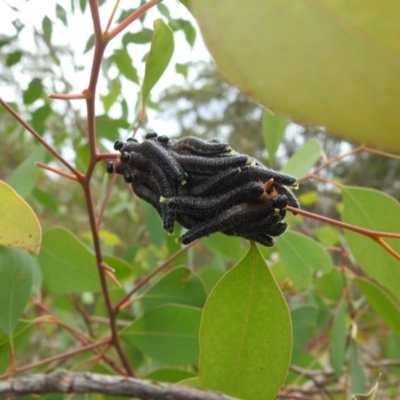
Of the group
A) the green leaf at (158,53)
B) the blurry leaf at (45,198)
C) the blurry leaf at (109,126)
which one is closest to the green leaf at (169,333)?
the green leaf at (158,53)

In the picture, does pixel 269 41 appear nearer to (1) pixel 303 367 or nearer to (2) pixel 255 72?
(2) pixel 255 72

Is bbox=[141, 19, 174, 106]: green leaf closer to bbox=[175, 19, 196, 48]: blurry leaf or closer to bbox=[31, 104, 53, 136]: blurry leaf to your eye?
bbox=[175, 19, 196, 48]: blurry leaf

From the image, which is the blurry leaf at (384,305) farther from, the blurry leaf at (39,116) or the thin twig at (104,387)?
the blurry leaf at (39,116)

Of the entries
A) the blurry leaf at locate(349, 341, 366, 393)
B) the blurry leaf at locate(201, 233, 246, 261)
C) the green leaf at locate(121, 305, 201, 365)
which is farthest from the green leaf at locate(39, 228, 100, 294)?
the blurry leaf at locate(349, 341, 366, 393)

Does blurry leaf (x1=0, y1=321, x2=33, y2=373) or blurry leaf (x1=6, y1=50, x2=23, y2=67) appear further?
blurry leaf (x1=6, y1=50, x2=23, y2=67)

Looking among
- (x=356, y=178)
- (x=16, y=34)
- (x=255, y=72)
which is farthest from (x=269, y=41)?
(x=356, y=178)

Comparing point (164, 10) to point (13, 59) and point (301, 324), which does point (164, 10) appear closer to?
point (13, 59)
